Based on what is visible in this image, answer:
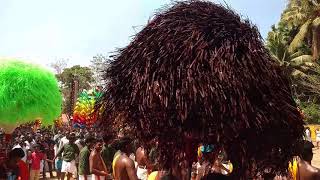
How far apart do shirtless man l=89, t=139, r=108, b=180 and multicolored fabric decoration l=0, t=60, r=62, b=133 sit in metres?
1.08

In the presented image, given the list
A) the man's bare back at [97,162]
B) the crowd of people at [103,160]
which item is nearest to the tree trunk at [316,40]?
the crowd of people at [103,160]

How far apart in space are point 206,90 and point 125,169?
3.93 meters

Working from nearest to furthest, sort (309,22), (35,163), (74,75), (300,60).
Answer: (35,163)
(309,22)
(300,60)
(74,75)

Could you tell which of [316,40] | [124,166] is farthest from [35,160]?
[316,40]

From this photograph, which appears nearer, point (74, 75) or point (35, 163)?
point (35, 163)

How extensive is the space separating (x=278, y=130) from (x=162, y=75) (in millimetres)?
719

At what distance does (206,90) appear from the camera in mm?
2389

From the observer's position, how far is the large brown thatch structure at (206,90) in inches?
95.3

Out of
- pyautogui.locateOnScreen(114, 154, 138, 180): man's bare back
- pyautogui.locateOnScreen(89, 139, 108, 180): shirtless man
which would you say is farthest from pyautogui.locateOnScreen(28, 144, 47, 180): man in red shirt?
pyautogui.locateOnScreen(114, 154, 138, 180): man's bare back

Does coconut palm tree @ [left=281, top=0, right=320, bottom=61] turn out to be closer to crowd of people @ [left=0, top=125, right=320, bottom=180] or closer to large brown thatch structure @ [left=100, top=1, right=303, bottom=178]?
crowd of people @ [left=0, top=125, right=320, bottom=180]

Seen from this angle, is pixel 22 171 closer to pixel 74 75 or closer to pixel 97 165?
pixel 97 165

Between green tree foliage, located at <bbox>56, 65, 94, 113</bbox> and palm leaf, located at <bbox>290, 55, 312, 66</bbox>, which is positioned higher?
green tree foliage, located at <bbox>56, 65, 94, 113</bbox>

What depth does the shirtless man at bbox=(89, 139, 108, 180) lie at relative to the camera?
867 centimetres

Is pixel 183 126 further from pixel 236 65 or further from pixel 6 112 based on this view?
pixel 6 112
